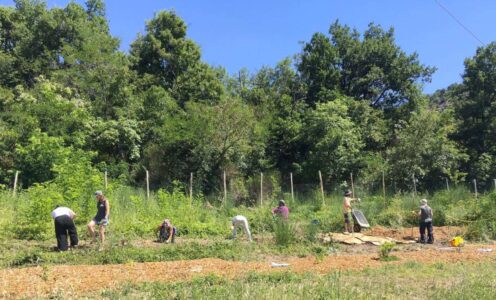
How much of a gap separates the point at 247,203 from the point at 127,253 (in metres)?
14.2

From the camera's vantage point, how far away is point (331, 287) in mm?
6996

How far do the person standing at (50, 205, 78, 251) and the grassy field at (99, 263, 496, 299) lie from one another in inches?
220

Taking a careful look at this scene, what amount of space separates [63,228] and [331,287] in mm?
7984

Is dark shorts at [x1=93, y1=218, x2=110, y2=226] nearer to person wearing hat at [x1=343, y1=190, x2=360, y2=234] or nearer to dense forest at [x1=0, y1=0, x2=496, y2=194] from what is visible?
dense forest at [x1=0, y1=0, x2=496, y2=194]

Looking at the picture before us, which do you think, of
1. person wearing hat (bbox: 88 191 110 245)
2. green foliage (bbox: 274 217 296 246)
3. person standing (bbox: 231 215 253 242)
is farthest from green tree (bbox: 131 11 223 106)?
green foliage (bbox: 274 217 296 246)

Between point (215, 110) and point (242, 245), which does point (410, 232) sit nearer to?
point (242, 245)

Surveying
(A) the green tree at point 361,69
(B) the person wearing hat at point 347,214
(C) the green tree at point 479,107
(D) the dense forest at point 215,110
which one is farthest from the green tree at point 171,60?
(C) the green tree at point 479,107

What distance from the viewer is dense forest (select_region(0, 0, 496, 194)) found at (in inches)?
1035

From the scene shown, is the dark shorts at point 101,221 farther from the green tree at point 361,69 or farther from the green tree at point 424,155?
the green tree at point 361,69

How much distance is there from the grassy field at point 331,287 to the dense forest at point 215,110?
13412 mm

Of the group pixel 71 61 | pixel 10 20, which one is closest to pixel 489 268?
pixel 71 61

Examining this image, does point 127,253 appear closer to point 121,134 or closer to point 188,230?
point 188,230

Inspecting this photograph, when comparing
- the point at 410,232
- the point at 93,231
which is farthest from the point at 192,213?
the point at 410,232

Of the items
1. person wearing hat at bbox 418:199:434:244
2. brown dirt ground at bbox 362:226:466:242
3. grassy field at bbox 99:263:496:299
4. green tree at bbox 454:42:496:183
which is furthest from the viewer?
green tree at bbox 454:42:496:183
